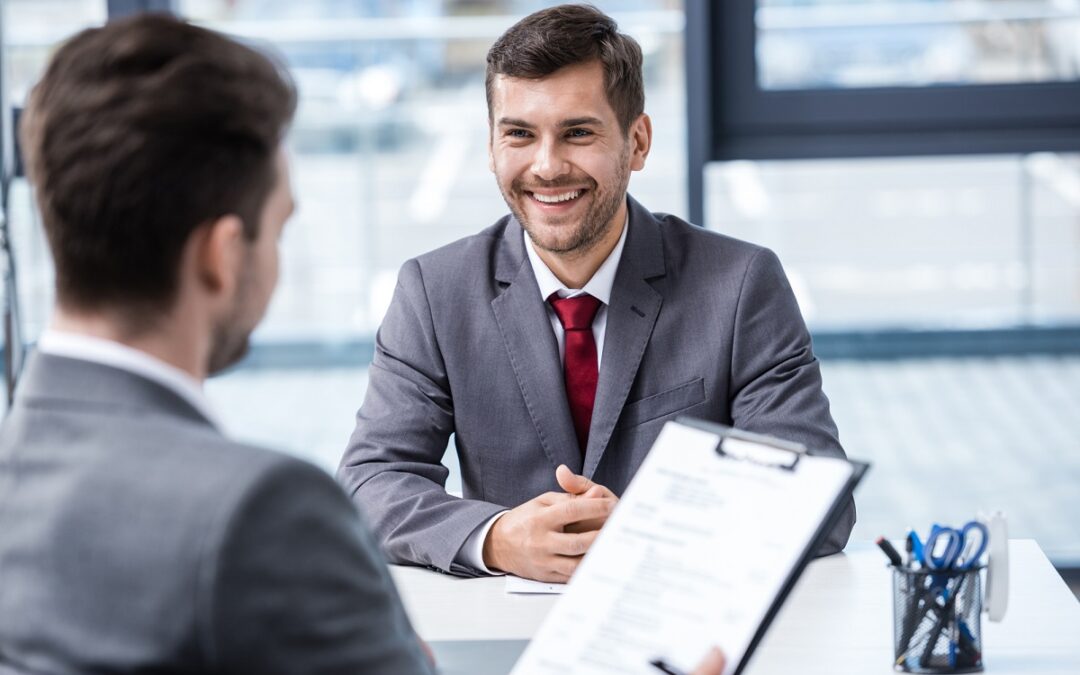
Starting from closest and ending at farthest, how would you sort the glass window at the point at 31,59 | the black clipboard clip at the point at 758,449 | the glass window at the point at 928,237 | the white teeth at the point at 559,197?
the black clipboard clip at the point at 758,449 < the white teeth at the point at 559,197 < the glass window at the point at 31,59 < the glass window at the point at 928,237

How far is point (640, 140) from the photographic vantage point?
214 cm

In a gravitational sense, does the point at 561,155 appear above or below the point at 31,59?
below

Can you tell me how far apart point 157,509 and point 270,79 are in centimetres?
33

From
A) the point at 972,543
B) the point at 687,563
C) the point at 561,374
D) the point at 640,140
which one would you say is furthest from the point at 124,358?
the point at 640,140

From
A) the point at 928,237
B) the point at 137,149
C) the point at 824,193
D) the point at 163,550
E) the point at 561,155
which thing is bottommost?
the point at 928,237

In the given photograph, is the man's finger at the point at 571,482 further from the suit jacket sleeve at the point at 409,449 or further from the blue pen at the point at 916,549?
the blue pen at the point at 916,549

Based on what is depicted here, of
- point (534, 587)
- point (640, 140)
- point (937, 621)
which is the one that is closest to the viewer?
point (937, 621)

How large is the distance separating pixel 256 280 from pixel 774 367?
1.12m

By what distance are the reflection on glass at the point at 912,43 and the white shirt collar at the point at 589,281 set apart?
4.74ft

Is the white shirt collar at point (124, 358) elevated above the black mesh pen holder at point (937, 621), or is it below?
above

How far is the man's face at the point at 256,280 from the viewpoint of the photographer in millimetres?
986

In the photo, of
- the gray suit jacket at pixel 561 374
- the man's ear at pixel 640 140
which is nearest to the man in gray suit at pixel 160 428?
the gray suit jacket at pixel 561 374

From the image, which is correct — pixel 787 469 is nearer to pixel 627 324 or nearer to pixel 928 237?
pixel 627 324

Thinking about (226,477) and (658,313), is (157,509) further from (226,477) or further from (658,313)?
(658,313)
